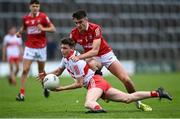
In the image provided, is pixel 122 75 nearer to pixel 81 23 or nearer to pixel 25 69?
pixel 81 23

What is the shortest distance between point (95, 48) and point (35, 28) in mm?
4650

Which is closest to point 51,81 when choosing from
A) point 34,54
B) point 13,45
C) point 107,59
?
point 107,59

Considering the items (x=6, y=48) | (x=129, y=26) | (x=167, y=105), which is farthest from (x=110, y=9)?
(x=167, y=105)

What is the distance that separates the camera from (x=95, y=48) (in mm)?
13641

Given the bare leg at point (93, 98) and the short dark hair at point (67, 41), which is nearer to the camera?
the bare leg at point (93, 98)

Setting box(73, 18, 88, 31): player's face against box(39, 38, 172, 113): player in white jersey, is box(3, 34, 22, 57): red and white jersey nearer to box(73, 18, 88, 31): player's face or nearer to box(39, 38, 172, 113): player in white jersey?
box(73, 18, 88, 31): player's face

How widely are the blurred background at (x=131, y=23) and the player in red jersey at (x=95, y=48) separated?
22939 mm

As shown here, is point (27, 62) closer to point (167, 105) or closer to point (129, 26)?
point (167, 105)

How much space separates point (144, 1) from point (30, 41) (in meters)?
23.7

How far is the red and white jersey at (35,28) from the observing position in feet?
58.6

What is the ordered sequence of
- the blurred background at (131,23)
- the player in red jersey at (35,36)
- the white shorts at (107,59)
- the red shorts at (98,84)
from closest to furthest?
the red shorts at (98,84) → the white shorts at (107,59) → the player in red jersey at (35,36) → the blurred background at (131,23)

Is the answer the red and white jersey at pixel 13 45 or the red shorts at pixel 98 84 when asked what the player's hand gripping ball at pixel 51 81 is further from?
the red and white jersey at pixel 13 45

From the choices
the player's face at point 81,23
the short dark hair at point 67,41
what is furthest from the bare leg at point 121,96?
the player's face at point 81,23

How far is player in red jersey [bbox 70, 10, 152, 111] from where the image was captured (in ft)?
44.1
